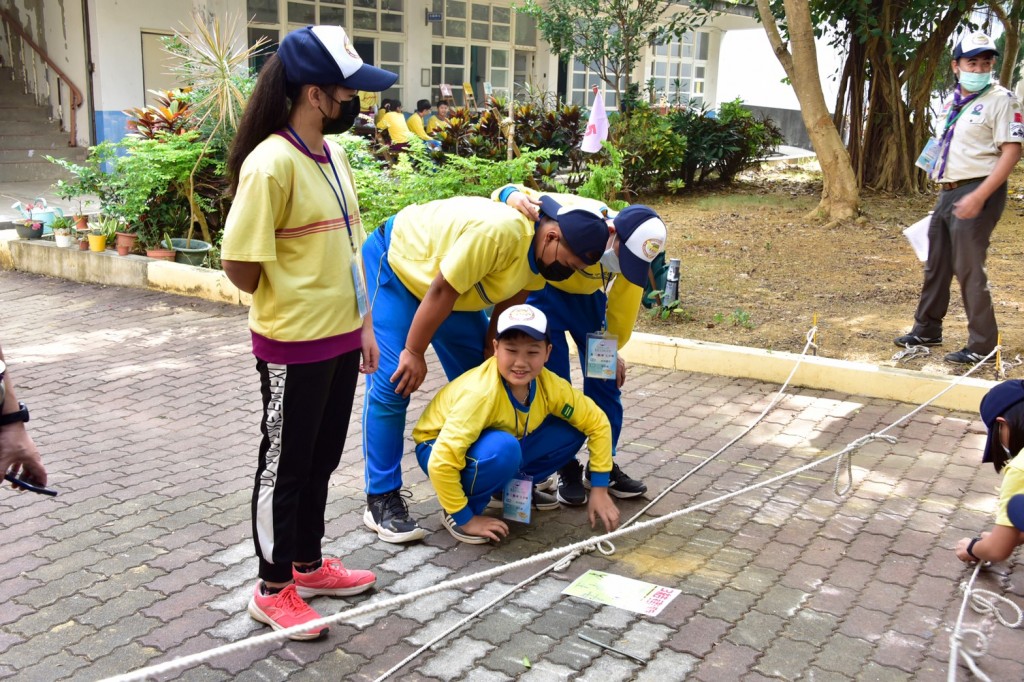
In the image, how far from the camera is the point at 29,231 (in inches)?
377

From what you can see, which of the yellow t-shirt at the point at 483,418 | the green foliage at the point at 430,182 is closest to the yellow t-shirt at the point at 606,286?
the yellow t-shirt at the point at 483,418

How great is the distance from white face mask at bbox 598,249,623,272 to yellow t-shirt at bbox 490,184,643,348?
0.12 feet

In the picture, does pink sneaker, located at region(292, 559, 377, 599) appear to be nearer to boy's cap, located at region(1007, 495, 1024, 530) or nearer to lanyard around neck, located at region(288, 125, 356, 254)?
lanyard around neck, located at region(288, 125, 356, 254)

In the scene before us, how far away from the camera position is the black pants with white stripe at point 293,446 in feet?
10.1

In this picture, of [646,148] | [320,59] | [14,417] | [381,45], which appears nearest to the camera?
[14,417]

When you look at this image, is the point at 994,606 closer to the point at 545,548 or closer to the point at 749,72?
the point at 545,548

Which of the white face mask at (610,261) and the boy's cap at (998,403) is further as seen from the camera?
the white face mask at (610,261)

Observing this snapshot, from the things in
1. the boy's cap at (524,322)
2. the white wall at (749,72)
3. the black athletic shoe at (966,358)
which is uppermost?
the white wall at (749,72)

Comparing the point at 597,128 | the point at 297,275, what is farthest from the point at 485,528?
the point at 597,128

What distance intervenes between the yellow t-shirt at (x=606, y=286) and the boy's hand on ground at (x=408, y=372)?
724mm

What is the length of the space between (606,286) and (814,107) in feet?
23.4

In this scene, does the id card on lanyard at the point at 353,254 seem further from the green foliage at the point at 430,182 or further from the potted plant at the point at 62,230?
the potted plant at the point at 62,230

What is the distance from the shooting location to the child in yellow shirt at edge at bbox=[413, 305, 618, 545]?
12.3ft

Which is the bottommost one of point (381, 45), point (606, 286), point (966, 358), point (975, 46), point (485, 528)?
point (485, 528)
